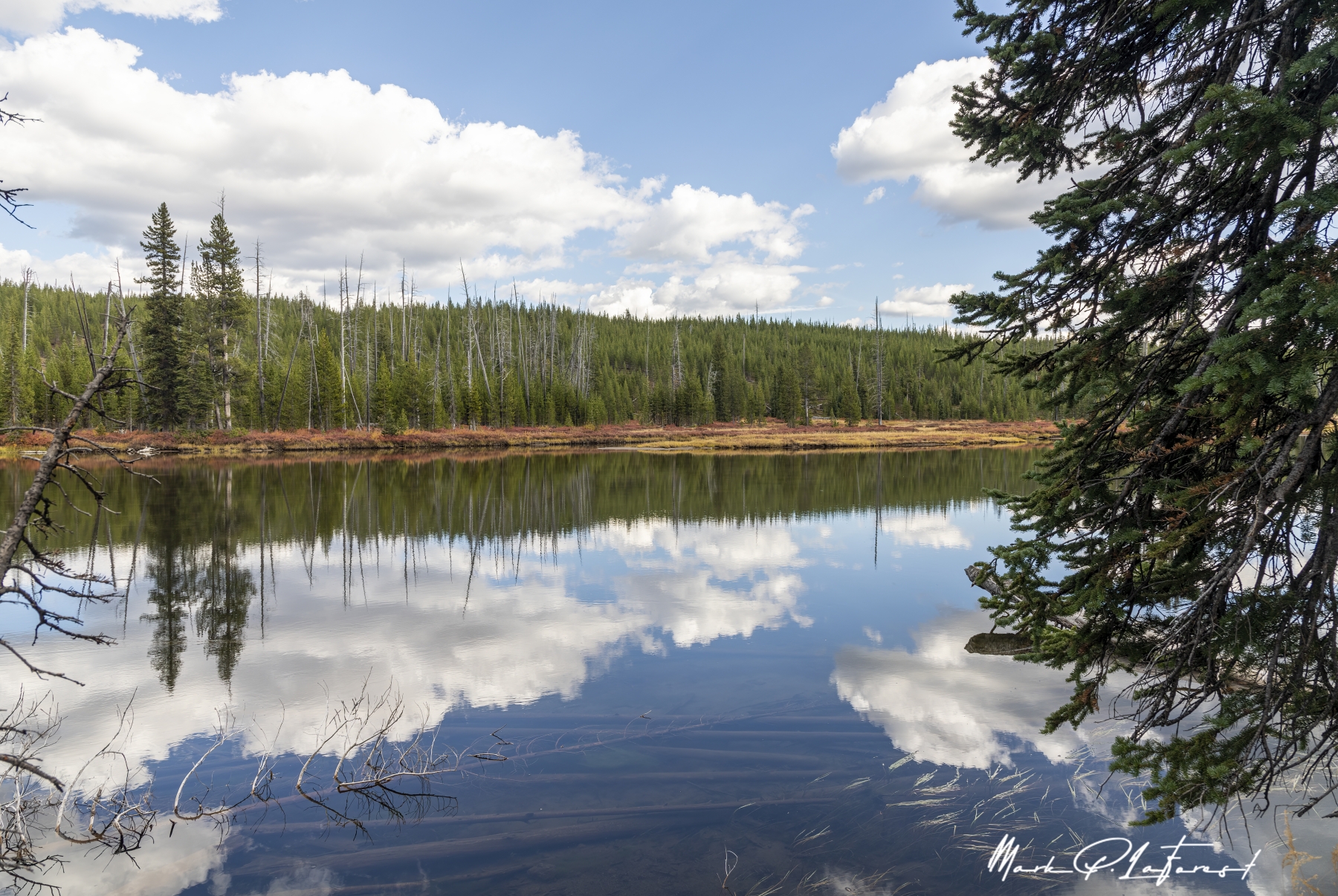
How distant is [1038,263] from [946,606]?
9.69m

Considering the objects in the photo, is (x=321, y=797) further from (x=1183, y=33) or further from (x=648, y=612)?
(x=1183, y=33)

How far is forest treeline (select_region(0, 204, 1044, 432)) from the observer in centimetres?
5469

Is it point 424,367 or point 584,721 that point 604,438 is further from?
point 584,721

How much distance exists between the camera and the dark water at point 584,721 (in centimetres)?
605

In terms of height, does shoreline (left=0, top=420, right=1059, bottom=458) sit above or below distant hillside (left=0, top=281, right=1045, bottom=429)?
below

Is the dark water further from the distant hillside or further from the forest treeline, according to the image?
the distant hillside

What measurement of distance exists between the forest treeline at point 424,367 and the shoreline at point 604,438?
2650 mm
